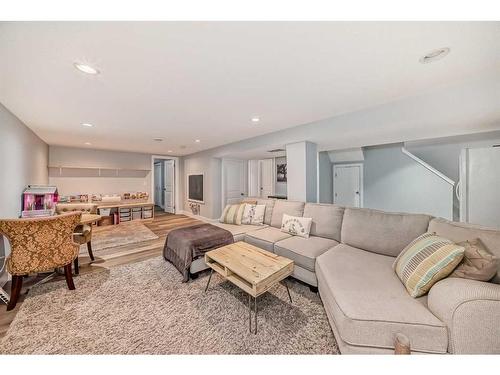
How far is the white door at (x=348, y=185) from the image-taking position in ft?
17.1

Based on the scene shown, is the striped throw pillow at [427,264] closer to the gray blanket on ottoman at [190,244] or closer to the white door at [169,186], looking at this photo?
the gray blanket on ottoman at [190,244]

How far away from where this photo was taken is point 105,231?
451 cm

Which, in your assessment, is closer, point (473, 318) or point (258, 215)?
point (473, 318)

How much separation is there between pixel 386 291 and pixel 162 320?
187cm

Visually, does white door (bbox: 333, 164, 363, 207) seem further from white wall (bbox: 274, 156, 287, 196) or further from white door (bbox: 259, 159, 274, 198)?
white door (bbox: 259, 159, 274, 198)

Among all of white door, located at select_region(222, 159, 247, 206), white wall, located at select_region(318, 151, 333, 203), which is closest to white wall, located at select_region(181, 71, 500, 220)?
white wall, located at select_region(318, 151, 333, 203)

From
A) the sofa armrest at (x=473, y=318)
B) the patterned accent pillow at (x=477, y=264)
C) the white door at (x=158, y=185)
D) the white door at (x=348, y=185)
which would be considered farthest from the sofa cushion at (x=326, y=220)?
the white door at (x=158, y=185)

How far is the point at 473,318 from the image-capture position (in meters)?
0.99

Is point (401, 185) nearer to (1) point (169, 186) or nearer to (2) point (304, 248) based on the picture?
(2) point (304, 248)

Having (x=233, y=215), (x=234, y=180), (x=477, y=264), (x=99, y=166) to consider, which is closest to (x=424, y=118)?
(x=477, y=264)

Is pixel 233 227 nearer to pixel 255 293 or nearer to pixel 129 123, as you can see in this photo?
pixel 255 293

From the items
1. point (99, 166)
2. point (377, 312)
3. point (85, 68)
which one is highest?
point (85, 68)

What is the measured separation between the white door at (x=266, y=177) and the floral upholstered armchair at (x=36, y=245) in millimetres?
4401
